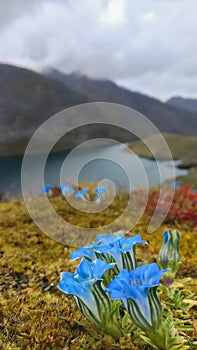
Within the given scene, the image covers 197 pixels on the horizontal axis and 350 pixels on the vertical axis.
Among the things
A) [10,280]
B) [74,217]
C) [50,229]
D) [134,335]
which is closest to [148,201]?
[74,217]

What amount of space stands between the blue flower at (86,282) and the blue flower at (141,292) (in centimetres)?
20

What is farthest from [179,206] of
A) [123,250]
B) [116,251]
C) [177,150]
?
[177,150]

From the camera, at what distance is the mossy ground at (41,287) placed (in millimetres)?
2648

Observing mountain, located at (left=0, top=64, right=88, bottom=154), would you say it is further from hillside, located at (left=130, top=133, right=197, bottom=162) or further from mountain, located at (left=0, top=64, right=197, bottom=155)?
hillside, located at (left=130, top=133, right=197, bottom=162)

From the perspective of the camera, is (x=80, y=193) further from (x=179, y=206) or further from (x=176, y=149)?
(x=176, y=149)

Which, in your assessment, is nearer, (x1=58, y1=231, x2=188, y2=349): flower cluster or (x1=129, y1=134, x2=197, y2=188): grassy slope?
(x1=58, y1=231, x2=188, y2=349): flower cluster

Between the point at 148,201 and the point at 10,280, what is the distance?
4.23 m

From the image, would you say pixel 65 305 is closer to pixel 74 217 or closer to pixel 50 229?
pixel 50 229

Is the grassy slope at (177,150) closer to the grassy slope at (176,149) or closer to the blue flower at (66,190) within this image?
the grassy slope at (176,149)

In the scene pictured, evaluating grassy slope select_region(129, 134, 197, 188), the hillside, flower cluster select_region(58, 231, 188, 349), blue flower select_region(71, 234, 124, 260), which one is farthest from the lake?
the hillside

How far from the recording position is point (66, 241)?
16.9 feet

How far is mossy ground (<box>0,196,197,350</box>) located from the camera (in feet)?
8.69

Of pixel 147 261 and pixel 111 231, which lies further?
pixel 111 231

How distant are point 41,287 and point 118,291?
168cm
